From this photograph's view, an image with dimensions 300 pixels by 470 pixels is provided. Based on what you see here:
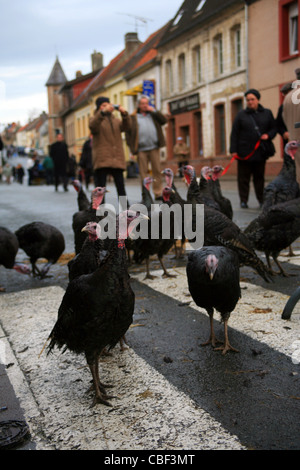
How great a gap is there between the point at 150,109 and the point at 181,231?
5351mm

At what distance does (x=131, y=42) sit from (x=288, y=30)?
27296mm

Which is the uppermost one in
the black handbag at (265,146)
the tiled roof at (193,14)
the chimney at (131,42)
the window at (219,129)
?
the chimney at (131,42)

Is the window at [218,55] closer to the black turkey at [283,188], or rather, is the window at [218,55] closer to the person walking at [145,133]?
the person walking at [145,133]

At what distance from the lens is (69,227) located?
9.29 metres

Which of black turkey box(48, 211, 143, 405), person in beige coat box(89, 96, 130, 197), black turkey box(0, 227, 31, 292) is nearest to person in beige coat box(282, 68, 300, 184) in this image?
black turkey box(48, 211, 143, 405)

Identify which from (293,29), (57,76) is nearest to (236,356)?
(293,29)

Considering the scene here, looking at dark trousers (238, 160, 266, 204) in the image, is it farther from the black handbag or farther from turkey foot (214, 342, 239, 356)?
turkey foot (214, 342, 239, 356)

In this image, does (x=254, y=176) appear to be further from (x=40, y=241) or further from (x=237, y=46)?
(x=237, y=46)

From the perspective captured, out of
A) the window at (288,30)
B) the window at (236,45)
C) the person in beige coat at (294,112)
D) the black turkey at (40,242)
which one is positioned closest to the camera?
the person in beige coat at (294,112)

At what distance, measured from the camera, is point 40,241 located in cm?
594

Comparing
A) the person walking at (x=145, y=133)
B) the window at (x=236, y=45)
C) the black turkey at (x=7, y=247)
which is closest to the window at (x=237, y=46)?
the window at (x=236, y=45)

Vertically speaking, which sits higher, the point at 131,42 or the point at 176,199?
the point at 131,42

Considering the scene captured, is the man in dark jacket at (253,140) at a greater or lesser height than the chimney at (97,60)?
lesser

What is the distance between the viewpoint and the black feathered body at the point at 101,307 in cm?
281
